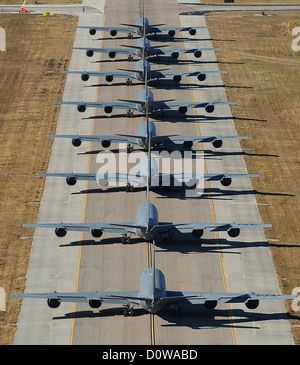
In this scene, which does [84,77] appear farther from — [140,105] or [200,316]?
[200,316]

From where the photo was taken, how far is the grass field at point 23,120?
268 feet

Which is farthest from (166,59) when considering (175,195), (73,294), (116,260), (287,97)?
(73,294)

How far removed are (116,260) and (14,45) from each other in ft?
247

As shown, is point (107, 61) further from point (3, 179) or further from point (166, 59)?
point (3, 179)

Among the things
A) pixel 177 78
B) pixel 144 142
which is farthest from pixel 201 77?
pixel 144 142

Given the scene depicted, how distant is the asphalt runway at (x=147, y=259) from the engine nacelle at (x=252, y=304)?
1309 millimetres

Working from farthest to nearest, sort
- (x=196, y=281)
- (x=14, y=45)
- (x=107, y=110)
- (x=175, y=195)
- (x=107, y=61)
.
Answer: (x=14, y=45) → (x=107, y=61) → (x=107, y=110) → (x=175, y=195) → (x=196, y=281)

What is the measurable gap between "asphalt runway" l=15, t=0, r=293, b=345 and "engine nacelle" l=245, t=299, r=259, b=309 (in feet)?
4.29

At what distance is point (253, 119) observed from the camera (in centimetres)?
11450

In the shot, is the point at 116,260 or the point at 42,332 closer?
the point at 42,332

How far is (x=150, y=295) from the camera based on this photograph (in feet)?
221

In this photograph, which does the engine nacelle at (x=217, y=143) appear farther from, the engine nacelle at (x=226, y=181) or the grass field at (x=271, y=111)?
the engine nacelle at (x=226, y=181)

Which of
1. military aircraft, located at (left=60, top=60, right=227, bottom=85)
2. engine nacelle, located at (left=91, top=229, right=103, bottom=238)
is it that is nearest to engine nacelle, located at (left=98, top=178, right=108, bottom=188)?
engine nacelle, located at (left=91, top=229, right=103, bottom=238)

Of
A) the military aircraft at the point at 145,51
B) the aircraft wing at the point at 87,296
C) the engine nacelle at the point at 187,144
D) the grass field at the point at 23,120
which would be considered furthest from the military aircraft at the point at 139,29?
the aircraft wing at the point at 87,296
